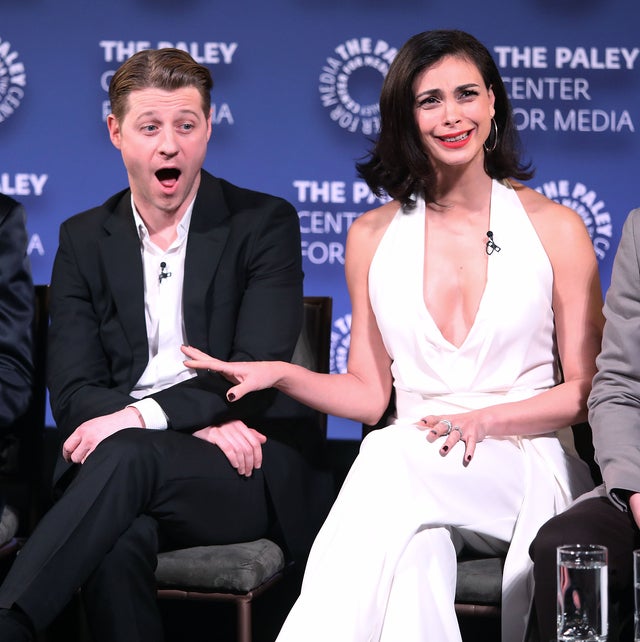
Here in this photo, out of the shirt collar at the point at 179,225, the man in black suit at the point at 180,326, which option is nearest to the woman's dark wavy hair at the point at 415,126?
the man in black suit at the point at 180,326

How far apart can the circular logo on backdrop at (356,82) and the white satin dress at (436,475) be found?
84 cm

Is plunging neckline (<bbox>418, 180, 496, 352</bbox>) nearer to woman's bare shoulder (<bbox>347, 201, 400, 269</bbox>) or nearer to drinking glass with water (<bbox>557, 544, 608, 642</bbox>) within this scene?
woman's bare shoulder (<bbox>347, 201, 400, 269</bbox>)

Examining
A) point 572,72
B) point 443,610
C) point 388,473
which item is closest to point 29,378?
point 388,473

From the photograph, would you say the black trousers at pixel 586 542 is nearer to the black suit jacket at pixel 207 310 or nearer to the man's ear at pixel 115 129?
the black suit jacket at pixel 207 310

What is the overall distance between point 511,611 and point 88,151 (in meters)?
2.13

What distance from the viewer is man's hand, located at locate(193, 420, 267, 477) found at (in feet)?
8.85

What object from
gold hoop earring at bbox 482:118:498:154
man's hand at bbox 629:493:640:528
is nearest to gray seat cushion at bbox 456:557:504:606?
man's hand at bbox 629:493:640:528

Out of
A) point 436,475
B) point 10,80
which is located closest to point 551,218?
point 436,475

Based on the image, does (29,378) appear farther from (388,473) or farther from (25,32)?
(25,32)

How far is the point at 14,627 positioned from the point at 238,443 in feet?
2.30

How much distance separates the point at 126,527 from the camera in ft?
8.11

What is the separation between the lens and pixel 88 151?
12.4ft

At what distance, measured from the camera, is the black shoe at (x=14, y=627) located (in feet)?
7.18

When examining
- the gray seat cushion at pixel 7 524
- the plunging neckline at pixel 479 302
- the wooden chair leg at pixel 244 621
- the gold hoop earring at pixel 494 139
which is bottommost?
the wooden chair leg at pixel 244 621
